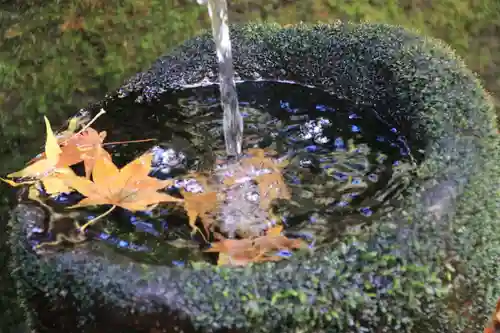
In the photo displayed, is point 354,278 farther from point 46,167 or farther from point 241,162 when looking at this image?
point 46,167

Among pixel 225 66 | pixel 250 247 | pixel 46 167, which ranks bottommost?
pixel 250 247

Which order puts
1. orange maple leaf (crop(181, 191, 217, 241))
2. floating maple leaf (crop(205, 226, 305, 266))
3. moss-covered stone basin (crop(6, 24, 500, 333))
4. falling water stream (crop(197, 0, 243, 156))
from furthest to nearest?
1. falling water stream (crop(197, 0, 243, 156))
2. orange maple leaf (crop(181, 191, 217, 241))
3. floating maple leaf (crop(205, 226, 305, 266))
4. moss-covered stone basin (crop(6, 24, 500, 333))

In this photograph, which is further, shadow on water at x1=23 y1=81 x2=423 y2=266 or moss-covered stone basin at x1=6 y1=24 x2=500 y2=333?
shadow on water at x1=23 y1=81 x2=423 y2=266

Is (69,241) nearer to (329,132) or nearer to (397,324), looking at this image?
(397,324)

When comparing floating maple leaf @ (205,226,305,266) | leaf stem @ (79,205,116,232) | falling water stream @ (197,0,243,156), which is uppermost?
falling water stream @ (197,0,243,156)

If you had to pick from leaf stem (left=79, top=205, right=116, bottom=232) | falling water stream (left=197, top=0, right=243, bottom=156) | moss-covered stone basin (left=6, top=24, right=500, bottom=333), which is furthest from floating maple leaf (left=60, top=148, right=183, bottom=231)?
falling water stream (left=197, top=0, right=243, bottom=156)

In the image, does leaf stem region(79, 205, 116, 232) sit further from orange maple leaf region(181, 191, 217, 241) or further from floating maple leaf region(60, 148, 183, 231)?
orange maple leaf region(181, 191, 217, 241)

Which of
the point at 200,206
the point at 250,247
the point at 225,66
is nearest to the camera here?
the point at 250,247

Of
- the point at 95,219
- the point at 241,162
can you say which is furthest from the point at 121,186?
the point at 241,162
